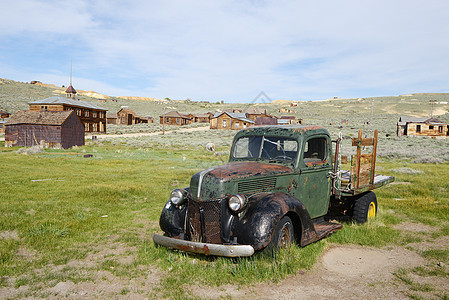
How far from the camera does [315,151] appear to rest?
21.5ft

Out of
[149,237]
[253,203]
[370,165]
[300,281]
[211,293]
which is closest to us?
[211,293]

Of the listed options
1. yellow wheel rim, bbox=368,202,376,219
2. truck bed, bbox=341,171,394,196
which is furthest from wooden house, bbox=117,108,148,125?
yellow wheel rim, bbox=368,202,376,219

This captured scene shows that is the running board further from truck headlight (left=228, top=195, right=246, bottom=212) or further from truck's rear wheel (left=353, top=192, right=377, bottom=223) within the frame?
truck headlight (left=228, top=195, right=246, bottom=212)

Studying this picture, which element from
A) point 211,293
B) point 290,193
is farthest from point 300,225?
point 211,293

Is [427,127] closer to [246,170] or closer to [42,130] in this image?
[42,130]

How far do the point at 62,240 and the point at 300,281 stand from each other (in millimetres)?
4754

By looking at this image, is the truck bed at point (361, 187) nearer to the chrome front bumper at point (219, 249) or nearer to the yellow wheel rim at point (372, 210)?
the yellow wheel rim at point (372, 210)

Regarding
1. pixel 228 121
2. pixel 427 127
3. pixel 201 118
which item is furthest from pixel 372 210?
pixel 201 118

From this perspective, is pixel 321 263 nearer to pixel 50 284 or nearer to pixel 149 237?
pixel 149 237

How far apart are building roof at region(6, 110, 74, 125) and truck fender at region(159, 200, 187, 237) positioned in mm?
31641

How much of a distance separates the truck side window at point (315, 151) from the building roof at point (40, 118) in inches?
1276

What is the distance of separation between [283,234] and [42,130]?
115 feet

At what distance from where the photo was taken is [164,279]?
14.8ft

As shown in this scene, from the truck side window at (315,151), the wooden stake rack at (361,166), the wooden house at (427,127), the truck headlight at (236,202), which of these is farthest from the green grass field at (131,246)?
the wooden house at (427,127)
